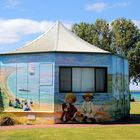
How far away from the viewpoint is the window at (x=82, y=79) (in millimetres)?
24016

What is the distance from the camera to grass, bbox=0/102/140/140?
1730 centimetres

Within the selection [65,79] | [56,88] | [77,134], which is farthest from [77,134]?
[65,79]

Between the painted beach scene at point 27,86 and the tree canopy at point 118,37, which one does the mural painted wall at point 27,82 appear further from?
the tree canopy at point 118,37

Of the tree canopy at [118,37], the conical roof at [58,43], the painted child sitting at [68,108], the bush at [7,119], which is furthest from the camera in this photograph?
the tree canopy at [118,37]

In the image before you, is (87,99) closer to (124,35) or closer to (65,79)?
(65,79)

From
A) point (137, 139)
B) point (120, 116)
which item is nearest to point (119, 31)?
point (120, 116)

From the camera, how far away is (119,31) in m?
61.5

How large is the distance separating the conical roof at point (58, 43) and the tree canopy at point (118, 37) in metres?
33.7

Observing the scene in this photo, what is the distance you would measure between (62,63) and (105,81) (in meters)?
2.67

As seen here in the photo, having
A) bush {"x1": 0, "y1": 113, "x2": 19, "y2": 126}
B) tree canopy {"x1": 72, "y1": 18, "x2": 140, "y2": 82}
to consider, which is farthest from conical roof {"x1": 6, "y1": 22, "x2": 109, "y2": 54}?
tree canopy {"x1": 72, "y1": 18, "x2": 140, "y2": 82}

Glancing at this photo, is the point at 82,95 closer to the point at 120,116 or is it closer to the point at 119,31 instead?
the point at 120,116

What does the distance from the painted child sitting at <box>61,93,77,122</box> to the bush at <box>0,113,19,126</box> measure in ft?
8.13

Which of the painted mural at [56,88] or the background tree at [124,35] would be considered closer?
the painted mural at [56,88]

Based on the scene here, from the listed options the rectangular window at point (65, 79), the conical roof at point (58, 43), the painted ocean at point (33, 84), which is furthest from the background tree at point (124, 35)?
the painted ocean at point (33, 84)
